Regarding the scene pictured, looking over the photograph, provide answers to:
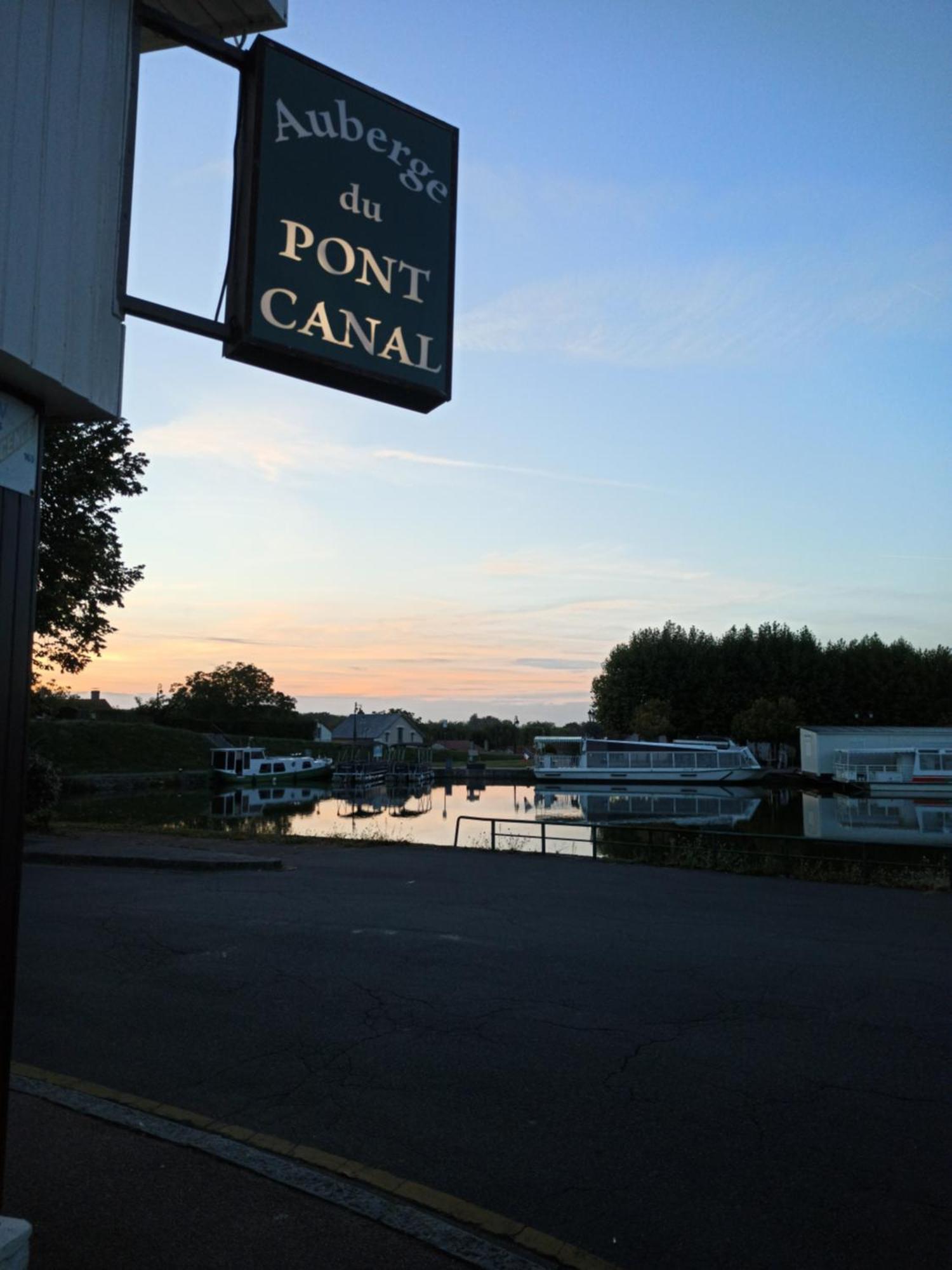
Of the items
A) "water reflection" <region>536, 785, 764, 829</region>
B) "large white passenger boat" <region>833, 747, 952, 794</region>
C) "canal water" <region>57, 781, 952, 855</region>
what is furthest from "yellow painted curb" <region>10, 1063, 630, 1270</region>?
"large white passenger boat" <region>833, 747, 952, 794</region>

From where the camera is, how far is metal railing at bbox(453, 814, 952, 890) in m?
16.1

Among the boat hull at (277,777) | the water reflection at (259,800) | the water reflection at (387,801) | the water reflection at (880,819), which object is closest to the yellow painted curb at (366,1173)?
the water reflection at (880,819)

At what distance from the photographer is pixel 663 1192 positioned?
14.9 feet

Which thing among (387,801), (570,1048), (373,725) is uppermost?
(373,725)

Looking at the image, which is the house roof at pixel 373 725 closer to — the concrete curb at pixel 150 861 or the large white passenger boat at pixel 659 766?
the large white passenger boat at pixel 659 766

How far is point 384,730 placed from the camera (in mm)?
114375

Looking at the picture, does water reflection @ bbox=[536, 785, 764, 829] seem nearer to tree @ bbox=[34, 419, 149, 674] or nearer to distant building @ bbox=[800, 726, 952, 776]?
distant building @ bbox=[800, 726, 952, 776]

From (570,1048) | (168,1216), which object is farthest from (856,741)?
→ (168,1216)

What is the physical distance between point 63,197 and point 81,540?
2138 centimetres

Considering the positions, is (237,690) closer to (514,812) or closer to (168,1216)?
(514,812)

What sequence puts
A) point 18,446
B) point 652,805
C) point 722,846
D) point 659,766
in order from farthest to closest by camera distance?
1. point 659,766
2. point 652,805
3. point 722,846
4. point 18,446

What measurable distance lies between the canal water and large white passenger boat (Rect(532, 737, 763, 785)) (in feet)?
4.98

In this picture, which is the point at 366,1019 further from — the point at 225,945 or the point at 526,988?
the point at 225,945

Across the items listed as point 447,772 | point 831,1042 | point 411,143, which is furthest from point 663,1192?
point 447,772
